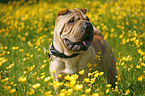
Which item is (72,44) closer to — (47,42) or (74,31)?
(74,31)

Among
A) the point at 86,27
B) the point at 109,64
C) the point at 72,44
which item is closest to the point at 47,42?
the point at 109,64

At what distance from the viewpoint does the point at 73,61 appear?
2.15m

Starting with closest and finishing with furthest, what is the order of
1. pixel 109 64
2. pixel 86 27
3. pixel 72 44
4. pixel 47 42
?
1. pixel 86 27
2. pixel 72 44
3. pixel 109 64
4. pixel 47 42

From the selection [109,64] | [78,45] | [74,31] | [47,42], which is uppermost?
[74,31]

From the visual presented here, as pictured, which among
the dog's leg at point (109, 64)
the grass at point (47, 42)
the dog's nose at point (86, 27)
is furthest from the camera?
the grass at point (47, 42)

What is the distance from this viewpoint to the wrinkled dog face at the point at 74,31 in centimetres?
198

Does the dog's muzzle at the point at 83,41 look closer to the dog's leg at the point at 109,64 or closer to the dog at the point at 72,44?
the dog at the point at 72,44

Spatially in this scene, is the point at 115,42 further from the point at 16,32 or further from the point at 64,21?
the point at 16,32

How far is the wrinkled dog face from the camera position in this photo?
1978 millimetres

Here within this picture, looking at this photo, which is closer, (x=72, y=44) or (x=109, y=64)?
(x=72, y=44)

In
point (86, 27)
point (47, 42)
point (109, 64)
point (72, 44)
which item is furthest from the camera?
point (47, 42)

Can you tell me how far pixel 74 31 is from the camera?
199 centimetres

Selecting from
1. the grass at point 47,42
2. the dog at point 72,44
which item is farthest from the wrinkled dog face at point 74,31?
the grass at point 47,42

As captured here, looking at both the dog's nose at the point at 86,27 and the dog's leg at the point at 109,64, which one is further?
the dog's leg at the point at 109,64
